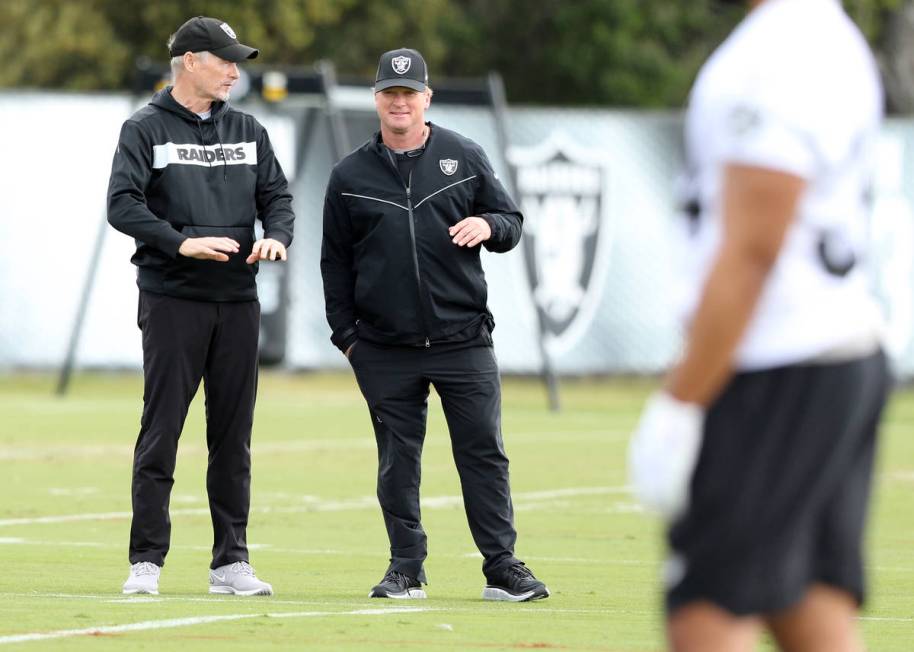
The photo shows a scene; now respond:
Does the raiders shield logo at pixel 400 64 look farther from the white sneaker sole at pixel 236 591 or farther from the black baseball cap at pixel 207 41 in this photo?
the white sneaker sole at pixel 236 591

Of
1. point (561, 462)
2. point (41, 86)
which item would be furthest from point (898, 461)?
point (41, 86)

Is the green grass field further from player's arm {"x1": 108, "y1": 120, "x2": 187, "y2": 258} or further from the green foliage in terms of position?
the green foliage

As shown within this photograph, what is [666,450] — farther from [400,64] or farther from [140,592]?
[400,64]

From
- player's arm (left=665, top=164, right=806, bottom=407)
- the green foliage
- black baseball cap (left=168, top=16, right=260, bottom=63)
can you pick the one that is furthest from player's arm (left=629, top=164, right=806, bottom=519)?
the green foliage

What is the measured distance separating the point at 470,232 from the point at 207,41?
1.31m

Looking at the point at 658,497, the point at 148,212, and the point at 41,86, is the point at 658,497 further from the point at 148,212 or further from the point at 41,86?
the point at 41,86

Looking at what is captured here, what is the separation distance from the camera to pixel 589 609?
7840 mm

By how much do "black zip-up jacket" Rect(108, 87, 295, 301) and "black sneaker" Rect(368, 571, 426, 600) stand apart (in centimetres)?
127

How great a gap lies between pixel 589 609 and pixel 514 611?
0.29 m

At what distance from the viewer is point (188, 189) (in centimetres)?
829

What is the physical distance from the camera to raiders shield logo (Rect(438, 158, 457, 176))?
8.41 meters

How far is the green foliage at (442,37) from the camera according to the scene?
127 ft

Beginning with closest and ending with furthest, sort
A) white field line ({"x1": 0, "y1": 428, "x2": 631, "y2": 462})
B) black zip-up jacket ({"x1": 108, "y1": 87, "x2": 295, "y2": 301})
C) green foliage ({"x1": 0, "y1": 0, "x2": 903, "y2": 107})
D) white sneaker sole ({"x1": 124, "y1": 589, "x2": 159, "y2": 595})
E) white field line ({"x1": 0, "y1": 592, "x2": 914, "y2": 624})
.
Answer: white field line ({"x1": 0, "y1": 592, "x2": 914, "y2": 624}) → white sneaker sole ({"x1": 124, "y1": 589, "x2": 159, "y2": 595}) → black zip-up jacket ({"x1": 108, "y1": 87, "x2": 295, "y2": 301}) → white field line ({"x1": 0, "y1": 428, "x2": 631, "y2": 462}) → green foliage ({"x1": 0, "y1": 0, "x2": 903, "y2": 107})

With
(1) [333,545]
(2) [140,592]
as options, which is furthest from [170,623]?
(1) [333,545]
